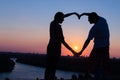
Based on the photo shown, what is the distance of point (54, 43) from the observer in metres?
11.2

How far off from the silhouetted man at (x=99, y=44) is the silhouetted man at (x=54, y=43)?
0.86 meters

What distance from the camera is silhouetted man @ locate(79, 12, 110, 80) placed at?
34.7 feet

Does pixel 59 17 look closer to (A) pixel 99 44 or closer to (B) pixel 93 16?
(B) pixel 93 16

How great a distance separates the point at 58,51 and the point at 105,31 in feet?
5.22

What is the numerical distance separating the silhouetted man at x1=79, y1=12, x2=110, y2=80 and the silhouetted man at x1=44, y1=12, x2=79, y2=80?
86 centimetres

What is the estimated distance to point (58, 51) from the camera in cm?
1133

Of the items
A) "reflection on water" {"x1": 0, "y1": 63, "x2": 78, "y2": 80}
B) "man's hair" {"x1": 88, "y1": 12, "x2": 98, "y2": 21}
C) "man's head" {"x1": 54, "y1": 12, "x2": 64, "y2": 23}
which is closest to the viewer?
"man's hair" {"x1": 88, "y1": 12, "x2": 98, "y2": 21}

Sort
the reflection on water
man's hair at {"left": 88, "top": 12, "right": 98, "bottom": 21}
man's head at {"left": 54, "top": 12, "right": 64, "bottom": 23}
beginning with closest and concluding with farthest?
man's hair at {"left": 88, "top": 12, "right": 98, "bottom": 21} → man's head at {"left": 54, "top": 12, "right": 64, "bottom": 23} → the reflection on water

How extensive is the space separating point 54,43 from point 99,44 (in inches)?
54.5

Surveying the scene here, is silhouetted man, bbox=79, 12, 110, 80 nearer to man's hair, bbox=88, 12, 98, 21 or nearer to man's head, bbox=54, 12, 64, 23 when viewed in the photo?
man's hair, bbox=88, 12, 98, 21

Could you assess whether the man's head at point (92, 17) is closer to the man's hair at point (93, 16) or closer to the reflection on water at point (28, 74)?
the man's hair at point (93, 16)

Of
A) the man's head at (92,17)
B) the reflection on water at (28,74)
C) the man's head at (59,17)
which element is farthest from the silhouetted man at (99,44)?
the reflection on water at (28,74)

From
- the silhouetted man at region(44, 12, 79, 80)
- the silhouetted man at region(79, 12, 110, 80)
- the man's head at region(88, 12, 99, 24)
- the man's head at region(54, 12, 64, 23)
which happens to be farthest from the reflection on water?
the man's head at region(88, 12, 99, 24)

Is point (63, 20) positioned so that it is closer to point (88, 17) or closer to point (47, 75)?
point (88, 17)
